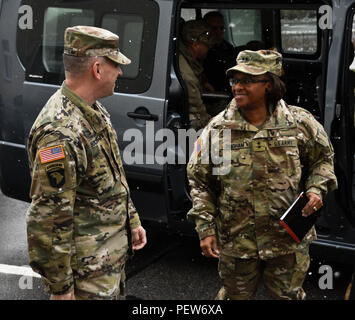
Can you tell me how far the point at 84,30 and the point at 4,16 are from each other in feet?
8.26

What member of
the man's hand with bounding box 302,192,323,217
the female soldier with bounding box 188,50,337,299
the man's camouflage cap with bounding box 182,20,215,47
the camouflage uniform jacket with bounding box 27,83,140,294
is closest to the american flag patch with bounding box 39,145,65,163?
the camouflage uniform jacket with bounding box 27,83,140,294

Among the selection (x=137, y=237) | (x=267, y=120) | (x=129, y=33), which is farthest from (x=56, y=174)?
(x=129, y=33)

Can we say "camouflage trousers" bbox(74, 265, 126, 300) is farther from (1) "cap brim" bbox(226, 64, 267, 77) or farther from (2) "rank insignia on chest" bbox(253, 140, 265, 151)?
(1) "cap brim" bbox(226, 64, 267, 77)

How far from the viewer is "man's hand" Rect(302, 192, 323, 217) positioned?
2.87 m

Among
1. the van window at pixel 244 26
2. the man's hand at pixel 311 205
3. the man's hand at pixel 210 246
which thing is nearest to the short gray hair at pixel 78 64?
the man's hand at pixel 210 246

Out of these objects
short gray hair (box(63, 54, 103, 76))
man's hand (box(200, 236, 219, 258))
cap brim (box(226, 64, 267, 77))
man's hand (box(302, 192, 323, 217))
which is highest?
short gray hair (box(63, 54, 103, 76))

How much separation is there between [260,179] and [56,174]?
3.39ft

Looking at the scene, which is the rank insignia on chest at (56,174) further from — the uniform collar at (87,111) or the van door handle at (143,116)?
the van door handle at (143,116)

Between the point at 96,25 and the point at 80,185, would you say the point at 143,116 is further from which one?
the point at 80,185

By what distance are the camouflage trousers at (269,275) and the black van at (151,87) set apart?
0.81 meters

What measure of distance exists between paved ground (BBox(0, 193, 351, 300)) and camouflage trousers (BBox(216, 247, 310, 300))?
101 centimetres

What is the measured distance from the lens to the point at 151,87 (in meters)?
4.21

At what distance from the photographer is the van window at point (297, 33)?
5660 mm

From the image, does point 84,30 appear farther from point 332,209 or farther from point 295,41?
point 295,41
